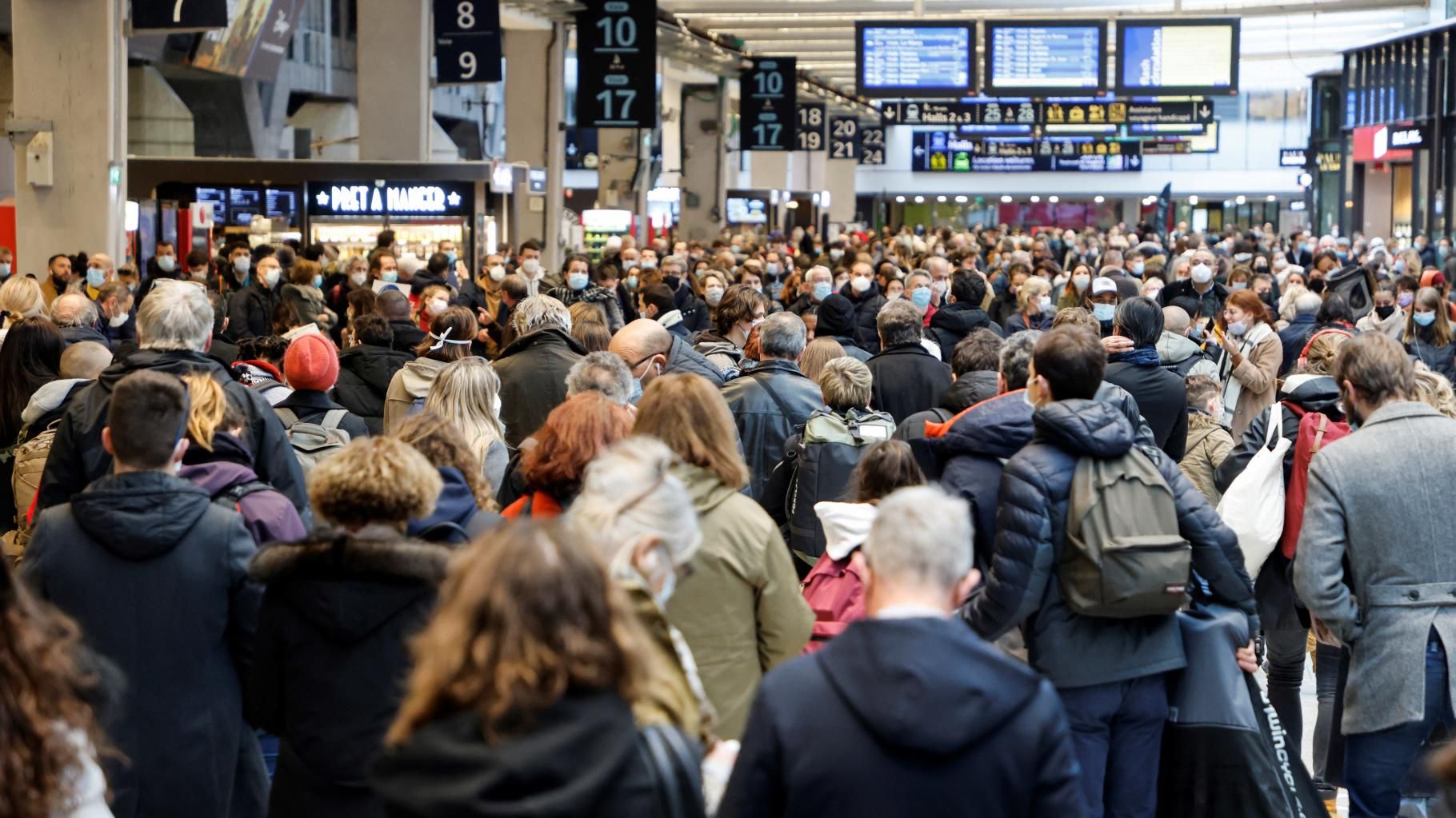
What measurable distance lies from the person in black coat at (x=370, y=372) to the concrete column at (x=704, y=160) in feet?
97.4

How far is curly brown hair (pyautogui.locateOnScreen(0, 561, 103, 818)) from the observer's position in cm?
269

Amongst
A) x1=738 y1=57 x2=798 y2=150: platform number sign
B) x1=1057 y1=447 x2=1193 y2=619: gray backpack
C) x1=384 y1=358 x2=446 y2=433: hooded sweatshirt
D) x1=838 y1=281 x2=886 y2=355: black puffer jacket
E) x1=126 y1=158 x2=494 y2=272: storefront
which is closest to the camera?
x1=1057 y1=447 x2=1193 y2=619: gray backpack

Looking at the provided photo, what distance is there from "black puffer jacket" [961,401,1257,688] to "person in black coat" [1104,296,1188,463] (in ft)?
9.34

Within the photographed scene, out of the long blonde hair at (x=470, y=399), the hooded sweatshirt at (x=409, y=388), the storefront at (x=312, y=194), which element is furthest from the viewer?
the storefront at (x=312, y=194)

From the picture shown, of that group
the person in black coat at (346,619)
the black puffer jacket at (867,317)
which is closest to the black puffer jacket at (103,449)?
the person in black coat at (346,619)

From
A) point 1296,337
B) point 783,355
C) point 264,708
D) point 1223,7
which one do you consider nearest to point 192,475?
point 264,708

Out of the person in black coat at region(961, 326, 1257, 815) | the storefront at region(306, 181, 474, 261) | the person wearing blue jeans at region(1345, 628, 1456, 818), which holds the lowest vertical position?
the person wearing blue jeans at region(1345, 628, 1456, 818)

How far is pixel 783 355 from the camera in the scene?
7.59 metres

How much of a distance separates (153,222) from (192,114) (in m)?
12.0

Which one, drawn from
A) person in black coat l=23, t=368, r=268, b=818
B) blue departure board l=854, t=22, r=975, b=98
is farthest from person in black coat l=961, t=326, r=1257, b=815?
blue departure board l=854, t=22, r=975, b=98

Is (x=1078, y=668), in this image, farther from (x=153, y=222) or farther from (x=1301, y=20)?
(x=1301, y=20)

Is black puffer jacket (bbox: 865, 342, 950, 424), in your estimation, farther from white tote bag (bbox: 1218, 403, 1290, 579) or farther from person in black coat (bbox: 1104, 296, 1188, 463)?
white tote bag (bbox: 1218, 403, 1290, 579)

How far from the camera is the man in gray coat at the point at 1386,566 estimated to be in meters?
5.03

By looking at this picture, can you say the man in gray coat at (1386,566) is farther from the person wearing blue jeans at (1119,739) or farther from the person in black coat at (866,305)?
the person in black coat at (866,305)
